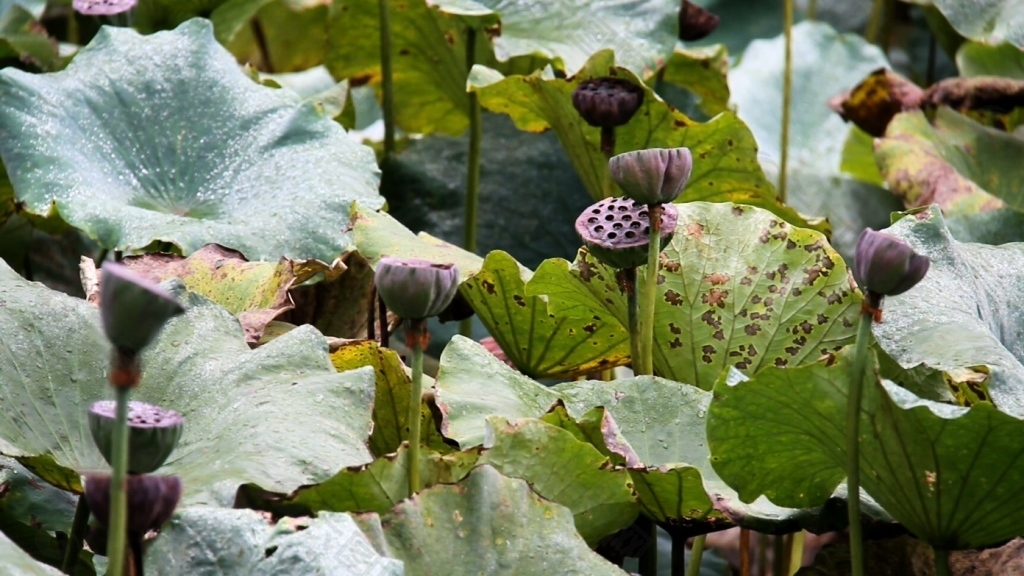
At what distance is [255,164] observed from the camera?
1.31 meters

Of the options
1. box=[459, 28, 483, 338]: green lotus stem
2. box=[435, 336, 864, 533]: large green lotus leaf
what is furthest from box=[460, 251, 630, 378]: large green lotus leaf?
box=[459, 28, 483, 338]: green lotus stem

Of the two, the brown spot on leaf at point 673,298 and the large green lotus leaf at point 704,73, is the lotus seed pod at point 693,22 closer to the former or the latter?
the large green lotus leaf at point 704,73

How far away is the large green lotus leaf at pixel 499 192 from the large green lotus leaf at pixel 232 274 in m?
0.60

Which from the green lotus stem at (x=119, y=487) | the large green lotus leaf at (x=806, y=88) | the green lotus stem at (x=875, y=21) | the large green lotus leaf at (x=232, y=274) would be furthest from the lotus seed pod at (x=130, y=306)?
the green lotus stem at (x=875, y=21)

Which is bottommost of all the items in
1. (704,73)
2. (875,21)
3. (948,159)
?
(875,21)

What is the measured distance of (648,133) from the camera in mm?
1381

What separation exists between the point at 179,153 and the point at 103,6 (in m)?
0.20

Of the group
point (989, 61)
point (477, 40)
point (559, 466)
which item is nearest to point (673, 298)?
point (559, 466)

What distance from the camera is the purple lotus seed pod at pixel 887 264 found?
0.68 meters

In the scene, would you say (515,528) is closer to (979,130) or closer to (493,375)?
(493,375)

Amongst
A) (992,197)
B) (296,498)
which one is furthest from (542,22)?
(296,498)

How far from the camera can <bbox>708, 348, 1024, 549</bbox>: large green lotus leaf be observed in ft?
2.52

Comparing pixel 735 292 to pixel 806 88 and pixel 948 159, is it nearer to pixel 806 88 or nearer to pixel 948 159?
pixel 948 159

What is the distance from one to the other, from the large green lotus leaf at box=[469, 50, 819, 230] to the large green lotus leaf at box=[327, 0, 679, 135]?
0.09 metres
